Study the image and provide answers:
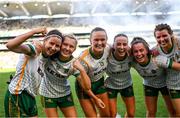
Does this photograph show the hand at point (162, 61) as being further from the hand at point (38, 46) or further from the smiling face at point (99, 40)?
the hand at point (38, 46)

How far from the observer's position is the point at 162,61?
4738 mm

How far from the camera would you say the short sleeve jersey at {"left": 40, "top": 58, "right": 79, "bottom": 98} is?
178 inches

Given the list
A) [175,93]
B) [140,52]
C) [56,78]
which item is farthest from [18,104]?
[175,93]

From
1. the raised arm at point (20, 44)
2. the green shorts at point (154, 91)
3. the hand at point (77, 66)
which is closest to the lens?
the raised arm at point (20, 44)

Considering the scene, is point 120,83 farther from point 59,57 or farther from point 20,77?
point 20,77

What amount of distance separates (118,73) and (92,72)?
495 mm

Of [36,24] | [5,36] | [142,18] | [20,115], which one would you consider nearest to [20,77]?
[20,115]

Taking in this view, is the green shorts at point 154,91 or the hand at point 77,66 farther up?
the hand at point 77,66

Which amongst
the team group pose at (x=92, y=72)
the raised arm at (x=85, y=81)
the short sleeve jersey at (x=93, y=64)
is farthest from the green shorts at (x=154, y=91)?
the raised arm at (x=85, y=81)

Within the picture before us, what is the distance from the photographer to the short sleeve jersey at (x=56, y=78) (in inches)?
178

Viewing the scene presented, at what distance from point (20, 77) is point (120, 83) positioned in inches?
75.5

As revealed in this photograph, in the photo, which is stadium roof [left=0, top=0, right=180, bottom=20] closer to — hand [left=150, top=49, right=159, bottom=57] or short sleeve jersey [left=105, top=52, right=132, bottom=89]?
short sleeve jersey [left=105, top=52, right=132, bottom=89]

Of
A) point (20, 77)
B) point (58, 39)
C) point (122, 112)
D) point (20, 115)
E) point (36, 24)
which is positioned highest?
point (36, 24)

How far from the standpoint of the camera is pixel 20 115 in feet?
13.4
